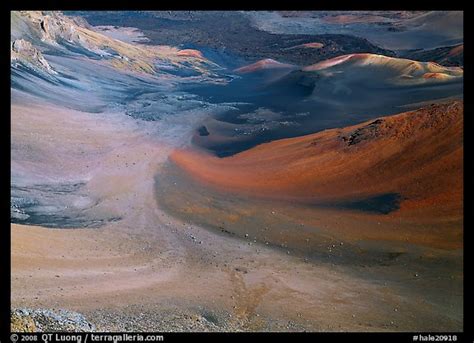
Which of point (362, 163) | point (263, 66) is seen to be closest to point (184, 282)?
point (362, 163)

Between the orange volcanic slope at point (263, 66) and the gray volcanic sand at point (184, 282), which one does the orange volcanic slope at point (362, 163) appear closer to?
the gray volcanic sand at point (184, 282)

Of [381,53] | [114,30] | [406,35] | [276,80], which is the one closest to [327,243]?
[276,80]

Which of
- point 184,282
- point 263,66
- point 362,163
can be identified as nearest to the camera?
point 184,282

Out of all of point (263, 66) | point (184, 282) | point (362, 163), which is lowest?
point (184, 282)

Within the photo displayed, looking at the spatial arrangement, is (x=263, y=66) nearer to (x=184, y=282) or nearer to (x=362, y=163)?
(x=362, y=163)

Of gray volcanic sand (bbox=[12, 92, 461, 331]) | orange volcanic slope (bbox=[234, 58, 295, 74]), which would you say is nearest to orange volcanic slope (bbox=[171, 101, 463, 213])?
gray volcanic sand (bbox=[12, 92, 461, 331])

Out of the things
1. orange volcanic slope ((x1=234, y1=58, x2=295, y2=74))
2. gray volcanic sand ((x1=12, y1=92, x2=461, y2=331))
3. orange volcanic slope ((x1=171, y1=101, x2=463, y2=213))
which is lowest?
gray volcanic sand ((x1=12, y1=92, x2=461, y2=331))

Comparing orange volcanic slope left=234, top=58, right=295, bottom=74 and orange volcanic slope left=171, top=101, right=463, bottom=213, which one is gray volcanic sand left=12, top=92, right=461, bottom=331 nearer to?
orange volcanic slope left=171, top=101, right=463, bottom=213

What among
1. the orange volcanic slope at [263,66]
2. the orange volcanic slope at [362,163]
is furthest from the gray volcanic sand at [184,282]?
the orange volcanic slope at [263,66]
